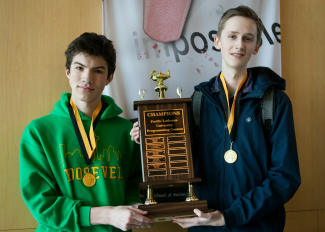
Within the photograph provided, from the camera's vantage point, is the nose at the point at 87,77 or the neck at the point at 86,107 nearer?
the nose at the point at 87,77

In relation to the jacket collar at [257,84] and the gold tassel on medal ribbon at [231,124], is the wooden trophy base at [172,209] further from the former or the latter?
the jacket collar at [257,84]

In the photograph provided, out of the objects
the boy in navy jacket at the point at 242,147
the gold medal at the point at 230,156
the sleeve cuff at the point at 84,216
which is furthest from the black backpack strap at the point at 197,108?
the sleeve cuff at the point at 84,216

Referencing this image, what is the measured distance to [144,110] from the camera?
184 centimetres

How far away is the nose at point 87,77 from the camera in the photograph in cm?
189

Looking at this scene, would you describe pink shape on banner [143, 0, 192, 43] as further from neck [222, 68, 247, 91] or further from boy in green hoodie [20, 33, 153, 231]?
neck [222, 68, 247, 91]

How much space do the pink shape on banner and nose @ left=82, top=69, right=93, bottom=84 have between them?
0.74 meters

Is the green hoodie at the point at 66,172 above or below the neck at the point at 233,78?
below

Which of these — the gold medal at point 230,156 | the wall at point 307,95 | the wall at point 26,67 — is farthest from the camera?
the wall at point 307,95

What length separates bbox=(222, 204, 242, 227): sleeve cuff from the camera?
5.56 feet

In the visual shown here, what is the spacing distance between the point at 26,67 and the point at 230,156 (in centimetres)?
154

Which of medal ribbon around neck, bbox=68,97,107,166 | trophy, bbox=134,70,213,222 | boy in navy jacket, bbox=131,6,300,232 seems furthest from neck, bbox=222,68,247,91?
medal ribbon around neck, bbox=68,97,107,166

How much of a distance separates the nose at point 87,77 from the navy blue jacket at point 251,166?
2.24ft

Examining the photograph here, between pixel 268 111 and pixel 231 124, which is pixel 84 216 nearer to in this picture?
pixel 231 124

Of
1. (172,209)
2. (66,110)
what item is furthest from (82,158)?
(172,209)
